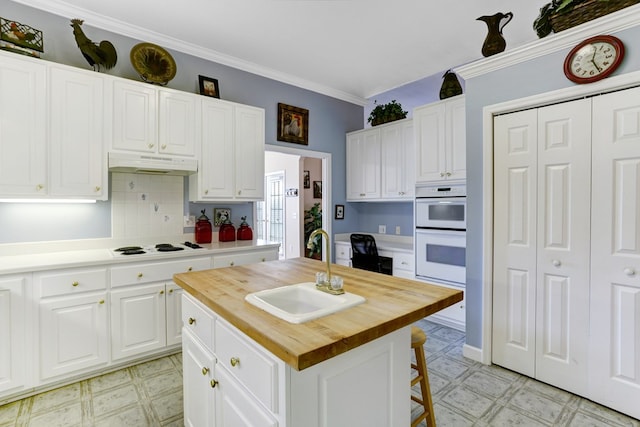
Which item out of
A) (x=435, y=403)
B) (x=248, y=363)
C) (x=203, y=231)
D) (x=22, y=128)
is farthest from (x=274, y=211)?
(x=248, y=363)

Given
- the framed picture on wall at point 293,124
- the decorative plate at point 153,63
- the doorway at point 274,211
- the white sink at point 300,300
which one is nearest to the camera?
the white sink at point 300,300

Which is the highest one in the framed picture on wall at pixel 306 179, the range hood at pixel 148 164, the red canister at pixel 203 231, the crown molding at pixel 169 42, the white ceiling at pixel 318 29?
the white ceiling at pixel 318 29

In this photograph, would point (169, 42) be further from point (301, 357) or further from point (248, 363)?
point (301, 357)

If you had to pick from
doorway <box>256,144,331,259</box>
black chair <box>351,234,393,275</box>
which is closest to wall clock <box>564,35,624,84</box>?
black chair <box>351,234,393,275</box>

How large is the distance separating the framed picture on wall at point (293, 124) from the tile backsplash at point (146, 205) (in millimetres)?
1454

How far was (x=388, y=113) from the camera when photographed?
13.8 feet

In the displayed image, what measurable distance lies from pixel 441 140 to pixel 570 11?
4.64 ft

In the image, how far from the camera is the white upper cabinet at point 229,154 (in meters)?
3.07

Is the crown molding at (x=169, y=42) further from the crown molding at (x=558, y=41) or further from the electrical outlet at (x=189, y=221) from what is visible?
the crown molding at (x=558, y=41)

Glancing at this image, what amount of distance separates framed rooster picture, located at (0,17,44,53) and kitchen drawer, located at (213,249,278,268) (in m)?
2.13

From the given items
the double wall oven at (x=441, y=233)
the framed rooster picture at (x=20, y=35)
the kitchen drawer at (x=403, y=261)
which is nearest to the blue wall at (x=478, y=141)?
the double wall oven at (x=441, y=233)

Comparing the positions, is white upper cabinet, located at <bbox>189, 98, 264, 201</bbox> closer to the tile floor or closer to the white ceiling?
the white ceiling

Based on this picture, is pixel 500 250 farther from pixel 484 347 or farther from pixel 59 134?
pixel 59 134

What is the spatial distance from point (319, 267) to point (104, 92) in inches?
89.1
